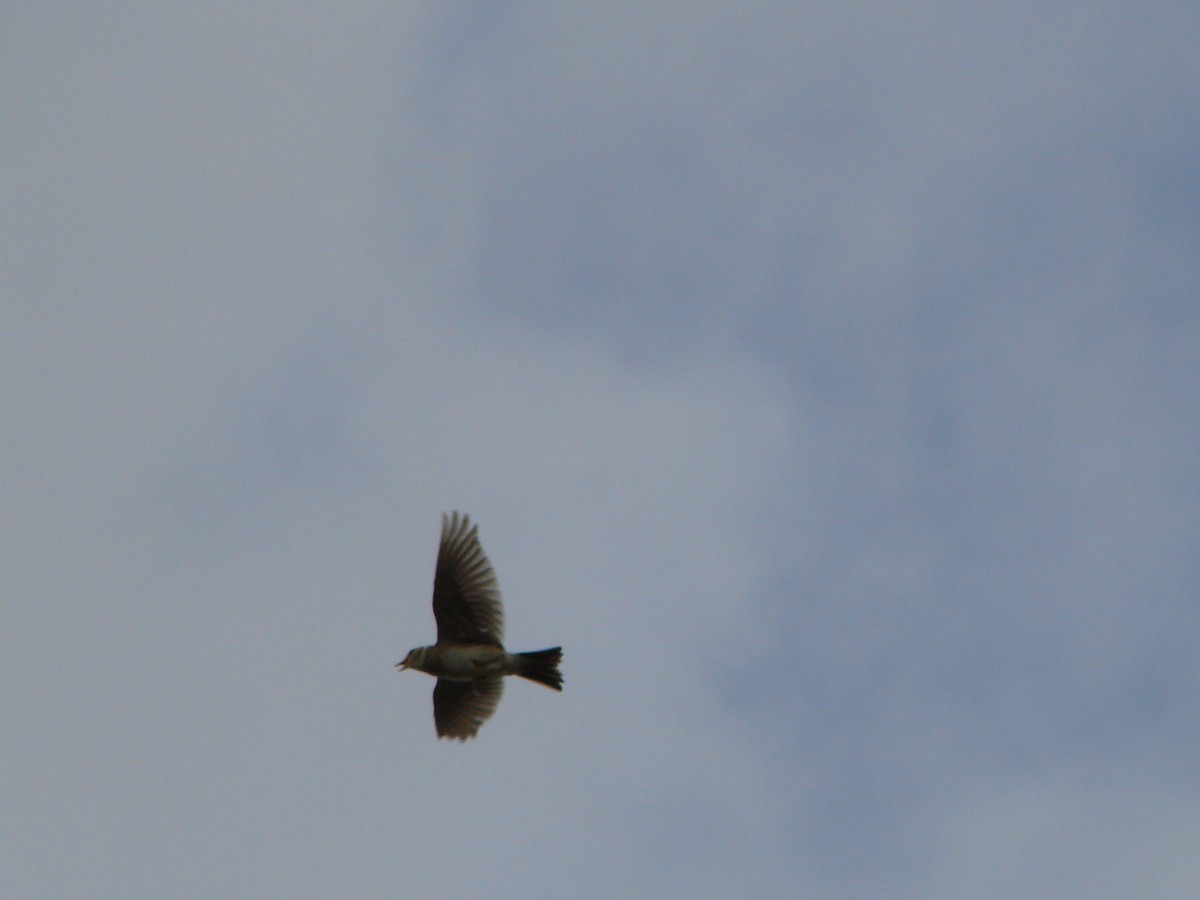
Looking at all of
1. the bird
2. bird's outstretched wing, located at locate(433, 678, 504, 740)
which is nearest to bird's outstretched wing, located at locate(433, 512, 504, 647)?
the bird

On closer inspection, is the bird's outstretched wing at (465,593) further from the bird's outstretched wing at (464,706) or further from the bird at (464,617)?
the bird's outstretched wing at (464,706)

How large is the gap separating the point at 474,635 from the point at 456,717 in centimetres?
226

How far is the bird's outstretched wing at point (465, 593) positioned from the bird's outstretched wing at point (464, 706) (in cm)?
148

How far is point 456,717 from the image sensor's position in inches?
1059

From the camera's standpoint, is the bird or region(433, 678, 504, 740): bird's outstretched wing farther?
region(433, 678, 504, 740): bird's outstretched wing

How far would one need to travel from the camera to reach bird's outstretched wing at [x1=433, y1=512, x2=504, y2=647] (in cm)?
2548

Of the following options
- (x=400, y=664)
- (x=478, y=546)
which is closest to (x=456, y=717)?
(x=400, y=664)

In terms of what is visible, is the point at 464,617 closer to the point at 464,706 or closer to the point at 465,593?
the point at 465,593

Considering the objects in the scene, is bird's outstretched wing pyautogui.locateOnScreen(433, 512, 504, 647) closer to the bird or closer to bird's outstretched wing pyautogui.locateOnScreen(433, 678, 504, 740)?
the bird

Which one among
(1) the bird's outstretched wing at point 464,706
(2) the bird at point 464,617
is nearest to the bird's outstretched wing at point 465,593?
(2) the bird at point 464,617

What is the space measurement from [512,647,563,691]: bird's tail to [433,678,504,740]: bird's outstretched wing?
1.89 metres

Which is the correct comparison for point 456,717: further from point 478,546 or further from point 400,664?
point 478,546

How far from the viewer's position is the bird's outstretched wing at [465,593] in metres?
25.5

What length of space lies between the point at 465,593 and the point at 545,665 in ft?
6.58
